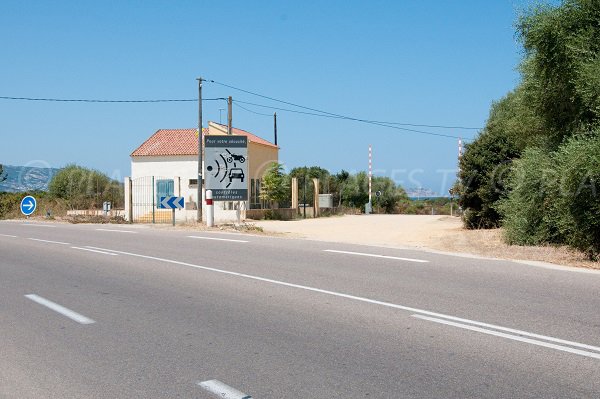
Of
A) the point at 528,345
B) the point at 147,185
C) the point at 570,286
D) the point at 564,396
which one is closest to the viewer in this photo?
the point at 564,396

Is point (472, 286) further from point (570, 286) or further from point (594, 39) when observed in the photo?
point (594, 39)

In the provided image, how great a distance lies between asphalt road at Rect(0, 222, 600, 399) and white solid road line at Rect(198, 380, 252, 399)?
16 mm

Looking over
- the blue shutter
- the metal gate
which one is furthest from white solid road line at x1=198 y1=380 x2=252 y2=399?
the blue shutter

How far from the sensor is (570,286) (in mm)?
9461

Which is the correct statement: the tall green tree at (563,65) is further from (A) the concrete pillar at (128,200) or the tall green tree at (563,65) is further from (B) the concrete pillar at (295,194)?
(B) the concrete pillar at (295,194)

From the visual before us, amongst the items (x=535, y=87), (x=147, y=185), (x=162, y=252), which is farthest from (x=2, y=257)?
(x=147, y=185)

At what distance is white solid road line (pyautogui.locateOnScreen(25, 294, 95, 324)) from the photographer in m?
7.43

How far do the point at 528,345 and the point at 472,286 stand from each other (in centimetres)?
348

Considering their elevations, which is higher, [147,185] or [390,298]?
[147,185]

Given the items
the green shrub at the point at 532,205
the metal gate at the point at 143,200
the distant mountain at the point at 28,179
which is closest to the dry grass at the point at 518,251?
the green shrub at the point at 532,205

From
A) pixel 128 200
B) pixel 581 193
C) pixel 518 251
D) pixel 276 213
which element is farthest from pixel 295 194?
pixel 581 193

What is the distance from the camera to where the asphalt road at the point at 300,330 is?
501cm

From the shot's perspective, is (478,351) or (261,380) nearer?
(261,380)

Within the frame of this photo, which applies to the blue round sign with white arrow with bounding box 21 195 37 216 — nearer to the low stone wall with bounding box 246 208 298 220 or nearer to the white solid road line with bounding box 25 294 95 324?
the low stone wall with bounding box 246 208 298 220
